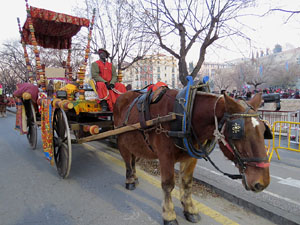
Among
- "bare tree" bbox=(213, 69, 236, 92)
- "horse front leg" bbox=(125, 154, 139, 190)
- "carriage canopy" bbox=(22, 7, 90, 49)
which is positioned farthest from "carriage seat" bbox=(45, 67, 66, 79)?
"bare tree" bbox=(213, 69, 236, 92)

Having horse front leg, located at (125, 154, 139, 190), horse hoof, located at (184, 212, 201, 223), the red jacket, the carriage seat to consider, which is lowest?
horse hoof, located at (184, 212, 201, 223)

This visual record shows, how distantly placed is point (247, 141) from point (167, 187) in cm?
123

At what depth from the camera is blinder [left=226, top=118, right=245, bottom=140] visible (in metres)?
1.94

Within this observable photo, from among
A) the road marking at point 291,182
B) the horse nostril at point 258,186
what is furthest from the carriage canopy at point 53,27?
the road marking at point 291,182

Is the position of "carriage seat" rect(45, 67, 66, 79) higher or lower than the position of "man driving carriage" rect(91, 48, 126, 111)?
higher

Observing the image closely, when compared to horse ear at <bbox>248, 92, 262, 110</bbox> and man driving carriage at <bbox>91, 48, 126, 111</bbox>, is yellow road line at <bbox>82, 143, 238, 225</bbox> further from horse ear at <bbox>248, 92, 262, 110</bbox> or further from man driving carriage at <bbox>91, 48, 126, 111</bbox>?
horse ear at <bbox>248, 92, 262, 110</bbox>

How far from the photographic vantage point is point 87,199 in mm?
3557

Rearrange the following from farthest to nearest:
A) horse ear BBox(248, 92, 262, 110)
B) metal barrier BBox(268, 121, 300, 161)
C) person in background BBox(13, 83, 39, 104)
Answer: person in background BBox(13, 83, 39, 104) → metal barrier BBox(268, 121, 300, 161) → horse ear BBox(248, 92, 262, 110)

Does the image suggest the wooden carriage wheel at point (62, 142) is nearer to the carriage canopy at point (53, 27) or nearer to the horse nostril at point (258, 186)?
the carriage canopy at point (53, 27)

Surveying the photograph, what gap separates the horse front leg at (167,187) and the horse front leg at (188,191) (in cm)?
26

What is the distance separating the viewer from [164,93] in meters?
2.94

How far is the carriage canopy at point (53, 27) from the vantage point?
15.9 feet

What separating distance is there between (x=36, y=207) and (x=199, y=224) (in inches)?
97.4

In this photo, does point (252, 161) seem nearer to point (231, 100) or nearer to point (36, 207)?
point (231, 100)
